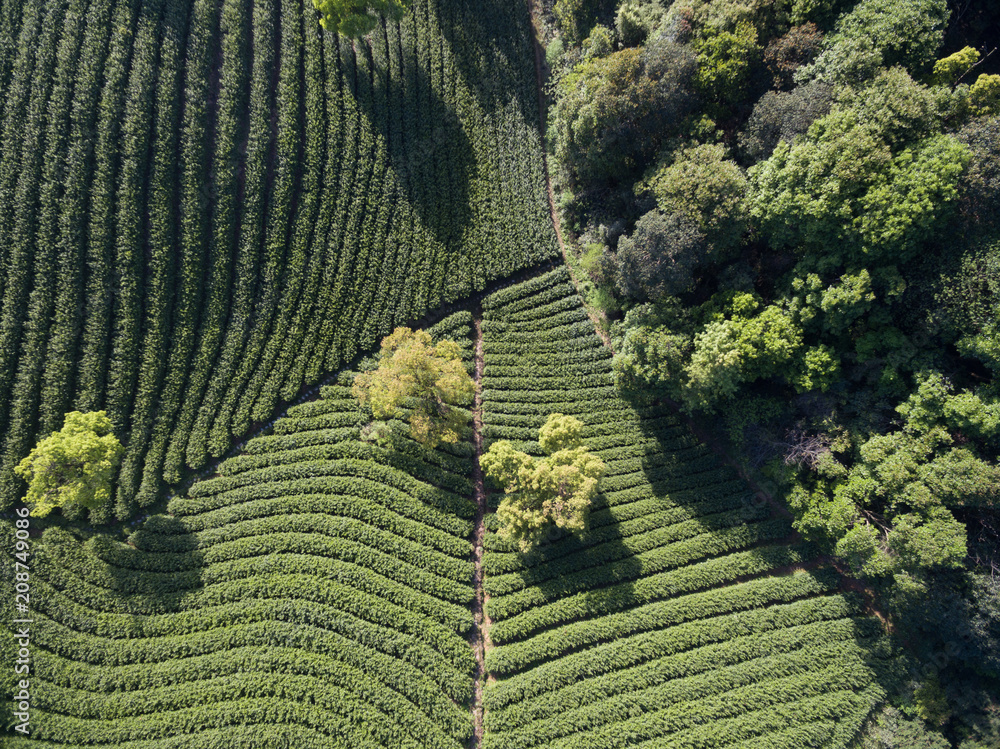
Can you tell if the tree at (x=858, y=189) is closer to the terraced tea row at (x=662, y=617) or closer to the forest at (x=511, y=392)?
the forest at (x=511, y=392)

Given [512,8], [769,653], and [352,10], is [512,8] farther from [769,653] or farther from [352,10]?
[769,653]

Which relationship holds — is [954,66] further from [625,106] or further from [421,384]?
[421,384]

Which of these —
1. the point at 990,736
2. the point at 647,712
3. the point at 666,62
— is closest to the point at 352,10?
the point at 666,62

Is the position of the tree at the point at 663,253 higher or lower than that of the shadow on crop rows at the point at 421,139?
lower

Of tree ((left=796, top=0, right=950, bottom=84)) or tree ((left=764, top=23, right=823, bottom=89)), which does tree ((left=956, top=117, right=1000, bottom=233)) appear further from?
tree ((left=764, top=23, right=823, bottom=89))

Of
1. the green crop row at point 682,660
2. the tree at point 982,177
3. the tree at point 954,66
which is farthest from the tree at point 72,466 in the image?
the tree at point 954,66

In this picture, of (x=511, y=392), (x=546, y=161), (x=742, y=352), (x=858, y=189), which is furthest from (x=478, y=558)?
(x=546, y=161)
